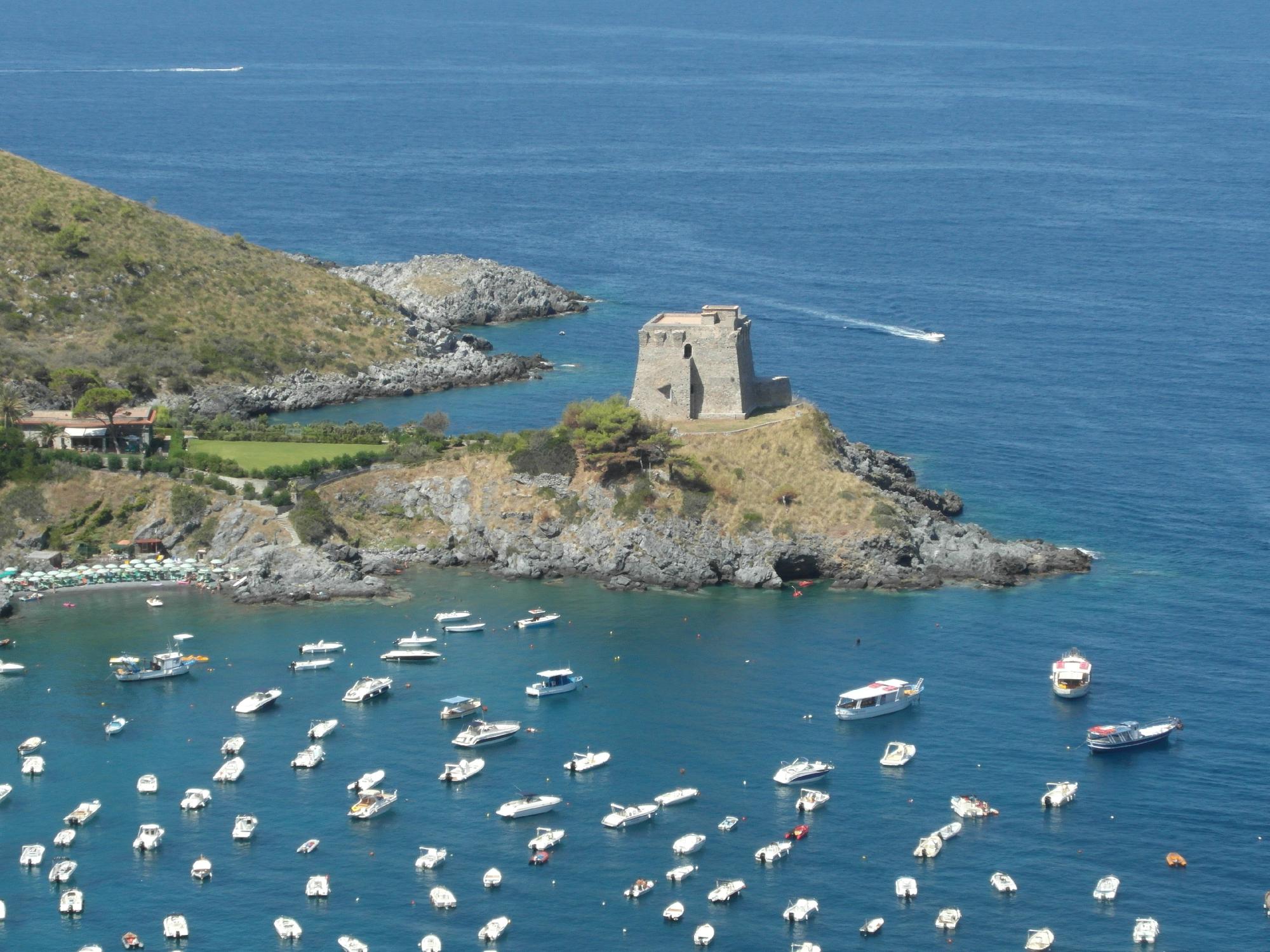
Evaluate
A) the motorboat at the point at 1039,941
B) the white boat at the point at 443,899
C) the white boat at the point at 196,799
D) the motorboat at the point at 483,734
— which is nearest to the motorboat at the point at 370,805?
the motorboat at the point at 483,734

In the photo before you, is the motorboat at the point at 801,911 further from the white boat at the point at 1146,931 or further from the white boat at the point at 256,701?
the white boat at the point at 256,701

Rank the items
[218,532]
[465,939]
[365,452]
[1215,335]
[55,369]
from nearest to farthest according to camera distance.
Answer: [465,939], [218,532], [365,452], [55,369], [1215,335]

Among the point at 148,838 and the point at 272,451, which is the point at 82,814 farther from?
the point at 272,451

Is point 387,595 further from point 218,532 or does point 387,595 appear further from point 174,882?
point 174,882

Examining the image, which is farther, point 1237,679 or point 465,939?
point 1237,679

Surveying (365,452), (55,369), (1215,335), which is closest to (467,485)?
(365,452)

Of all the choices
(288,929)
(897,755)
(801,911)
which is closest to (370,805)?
(288,929)

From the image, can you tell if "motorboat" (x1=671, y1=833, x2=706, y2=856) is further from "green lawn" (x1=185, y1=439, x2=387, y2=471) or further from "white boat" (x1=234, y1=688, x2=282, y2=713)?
"green lawn" (x1=185, y1=439, x2=387, y2=471)
